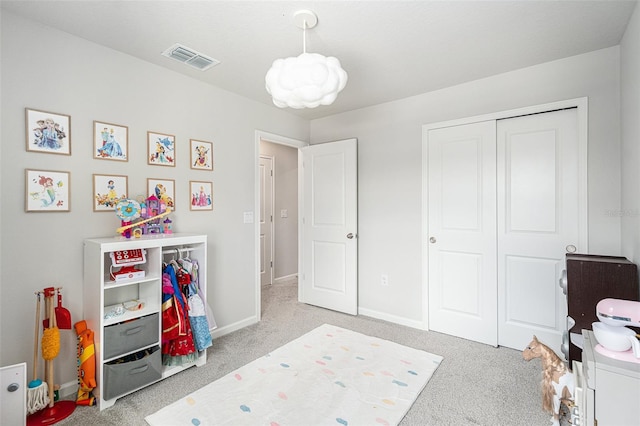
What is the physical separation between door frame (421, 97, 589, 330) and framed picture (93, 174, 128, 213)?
273 cm

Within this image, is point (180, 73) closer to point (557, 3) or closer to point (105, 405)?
point (105, 405)

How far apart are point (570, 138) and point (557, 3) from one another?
1.12 meters

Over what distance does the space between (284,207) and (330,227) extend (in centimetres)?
182

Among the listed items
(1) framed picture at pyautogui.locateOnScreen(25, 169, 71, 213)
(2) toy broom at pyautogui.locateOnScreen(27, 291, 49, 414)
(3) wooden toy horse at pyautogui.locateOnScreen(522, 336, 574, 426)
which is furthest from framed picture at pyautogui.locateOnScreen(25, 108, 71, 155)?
(3) wooden toy horse at pyautogui.locateOnScreen(522, 336, 574, 426)

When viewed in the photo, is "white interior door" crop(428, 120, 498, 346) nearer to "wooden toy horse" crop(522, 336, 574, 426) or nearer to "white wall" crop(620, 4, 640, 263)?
"white wall" crop(620, 4, 640, 263)

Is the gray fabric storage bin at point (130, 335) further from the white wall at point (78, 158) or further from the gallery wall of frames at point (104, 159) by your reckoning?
the gallery wall of frames at point (104, 159)

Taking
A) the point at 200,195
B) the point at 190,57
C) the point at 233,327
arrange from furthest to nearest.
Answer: the point at 233,327
the point at 200,195
the point at 190,57

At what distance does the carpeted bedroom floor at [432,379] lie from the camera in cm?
182

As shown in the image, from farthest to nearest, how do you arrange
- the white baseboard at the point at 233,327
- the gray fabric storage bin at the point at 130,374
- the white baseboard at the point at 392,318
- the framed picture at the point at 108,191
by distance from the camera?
1. the white baseboard at the point at 392,318
2. the white baseboard at the point at 233,327
3. the framed picture at the point at 108,191
4. the gray fabric storage bin at the point at 130,374

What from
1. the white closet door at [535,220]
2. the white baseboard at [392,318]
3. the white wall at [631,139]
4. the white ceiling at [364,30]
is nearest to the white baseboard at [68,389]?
the white ceiling at [364,30]

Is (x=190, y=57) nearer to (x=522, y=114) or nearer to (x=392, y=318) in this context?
(x=522, y=114)

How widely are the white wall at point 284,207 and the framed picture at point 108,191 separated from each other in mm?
2898

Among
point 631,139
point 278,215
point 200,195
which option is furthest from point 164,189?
point 631,139

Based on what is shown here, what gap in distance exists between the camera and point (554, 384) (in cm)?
171
